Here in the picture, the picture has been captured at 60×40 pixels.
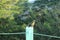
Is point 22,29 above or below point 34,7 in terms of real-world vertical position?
below

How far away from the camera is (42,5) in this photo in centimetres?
511

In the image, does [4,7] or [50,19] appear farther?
[50,19]

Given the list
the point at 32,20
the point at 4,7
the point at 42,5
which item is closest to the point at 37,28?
the point at 32,20

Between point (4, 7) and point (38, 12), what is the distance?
874mm

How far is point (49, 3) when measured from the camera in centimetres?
507

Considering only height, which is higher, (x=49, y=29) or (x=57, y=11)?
(x=57, y=11)

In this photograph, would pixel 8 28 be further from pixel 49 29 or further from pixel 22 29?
pixel 49 29

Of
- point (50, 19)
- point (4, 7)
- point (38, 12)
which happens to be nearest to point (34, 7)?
point (38, 12)

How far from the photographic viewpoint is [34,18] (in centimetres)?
504

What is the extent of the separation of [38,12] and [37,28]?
1.18ft

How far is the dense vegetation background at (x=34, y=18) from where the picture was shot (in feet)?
15.8

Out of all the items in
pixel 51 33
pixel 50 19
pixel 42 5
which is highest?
pixel 42 5

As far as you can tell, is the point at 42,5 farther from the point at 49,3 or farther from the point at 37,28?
the point at 37,28

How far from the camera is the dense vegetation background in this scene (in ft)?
15.8
